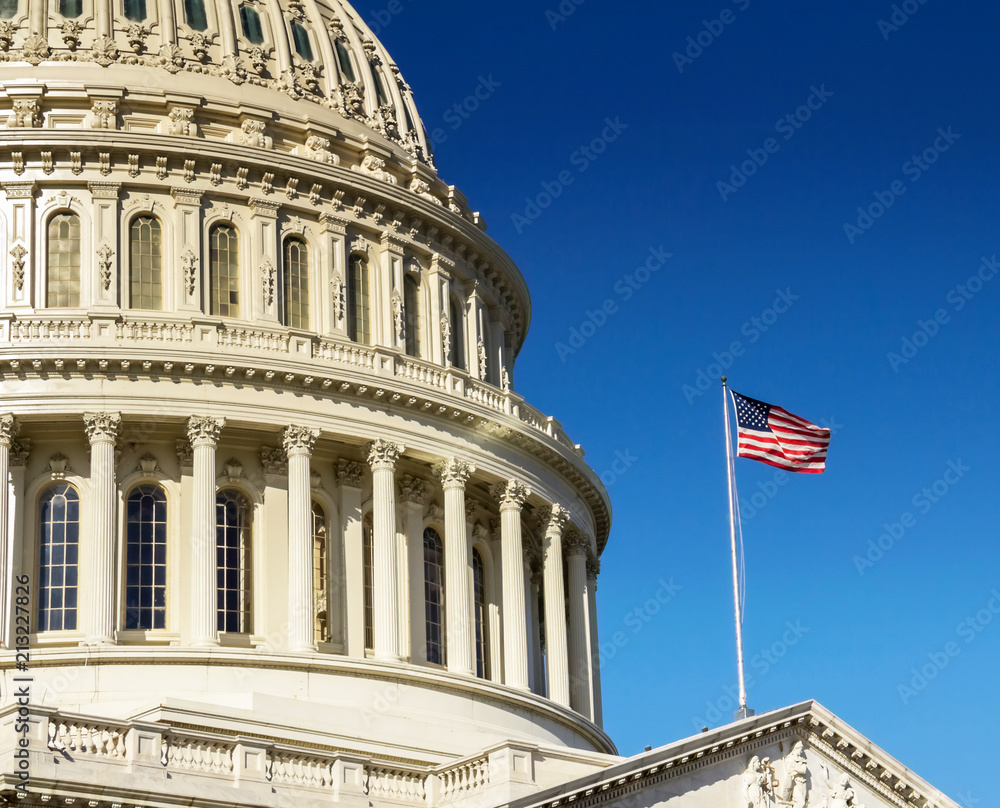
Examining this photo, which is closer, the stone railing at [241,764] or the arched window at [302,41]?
the stone railing at [241,764]

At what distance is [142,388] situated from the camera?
5347cm

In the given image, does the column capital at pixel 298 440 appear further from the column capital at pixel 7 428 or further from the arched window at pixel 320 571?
the column capital at pixel 7 428

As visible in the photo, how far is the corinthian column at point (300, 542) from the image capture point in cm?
5269

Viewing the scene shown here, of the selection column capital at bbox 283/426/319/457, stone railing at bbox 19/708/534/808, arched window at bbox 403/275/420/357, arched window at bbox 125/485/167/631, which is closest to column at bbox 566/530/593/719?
arched window at bbox 403/275/420/357

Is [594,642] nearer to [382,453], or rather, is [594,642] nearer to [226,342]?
[382,453]

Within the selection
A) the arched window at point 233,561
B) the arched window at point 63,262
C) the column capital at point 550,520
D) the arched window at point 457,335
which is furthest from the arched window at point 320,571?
the arched window at point 63,262

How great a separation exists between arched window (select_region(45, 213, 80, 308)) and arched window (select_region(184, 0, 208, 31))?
869 centimetres

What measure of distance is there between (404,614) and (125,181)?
13.9m

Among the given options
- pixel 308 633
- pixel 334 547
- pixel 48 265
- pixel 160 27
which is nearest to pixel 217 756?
pixel 308 633

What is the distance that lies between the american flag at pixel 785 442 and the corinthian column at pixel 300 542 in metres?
11.1

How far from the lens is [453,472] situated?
57594 mm

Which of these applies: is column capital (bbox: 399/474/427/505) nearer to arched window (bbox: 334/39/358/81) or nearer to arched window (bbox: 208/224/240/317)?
arched window (bbox: 208/224/240/317)

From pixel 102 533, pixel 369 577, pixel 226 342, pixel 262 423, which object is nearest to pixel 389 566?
pixel 369 577

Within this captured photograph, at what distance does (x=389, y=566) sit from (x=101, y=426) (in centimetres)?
831
